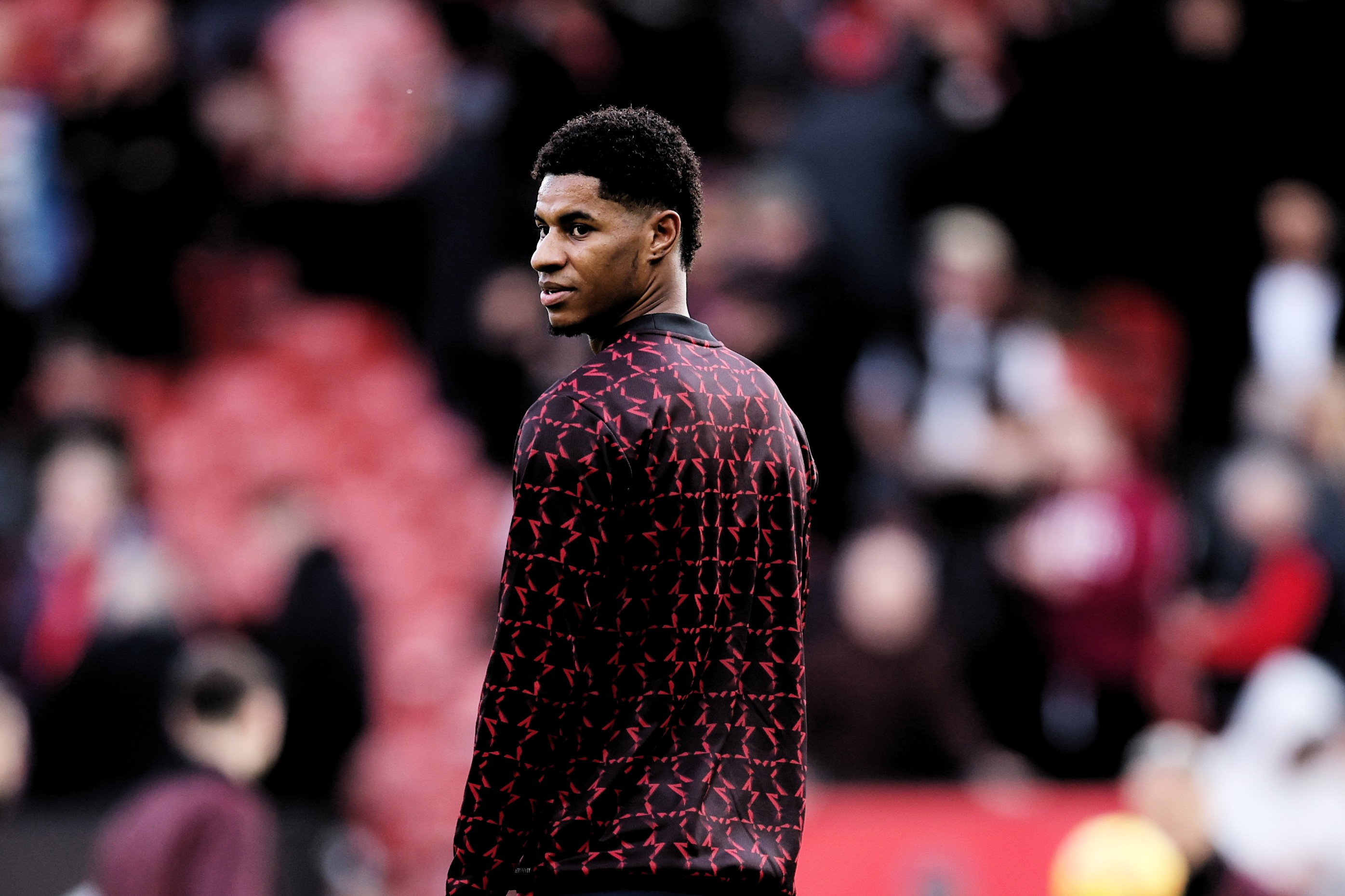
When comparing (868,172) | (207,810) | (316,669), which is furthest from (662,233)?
(868,172)

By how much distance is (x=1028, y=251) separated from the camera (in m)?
8.01

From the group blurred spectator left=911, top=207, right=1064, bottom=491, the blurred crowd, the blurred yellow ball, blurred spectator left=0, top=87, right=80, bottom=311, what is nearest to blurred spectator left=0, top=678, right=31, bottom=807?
the blurred crowd

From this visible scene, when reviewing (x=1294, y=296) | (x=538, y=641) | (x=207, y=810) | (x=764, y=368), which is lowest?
(x=538, y=641)

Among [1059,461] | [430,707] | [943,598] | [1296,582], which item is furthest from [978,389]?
[430,707]

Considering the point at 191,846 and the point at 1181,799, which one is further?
the point at 1181,799

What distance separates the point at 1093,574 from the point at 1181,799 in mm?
1039

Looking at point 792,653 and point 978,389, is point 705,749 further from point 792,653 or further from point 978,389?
point 978,389

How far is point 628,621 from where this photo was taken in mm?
2098

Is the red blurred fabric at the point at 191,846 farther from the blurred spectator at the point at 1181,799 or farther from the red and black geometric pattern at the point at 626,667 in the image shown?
the blurred spectator at the point at 1181,799

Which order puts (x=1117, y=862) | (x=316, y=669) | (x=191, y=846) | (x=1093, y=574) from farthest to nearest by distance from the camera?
(x=1093, y=574), (x=316, y=669), (x=1117, y=862), (x=191, y=846)

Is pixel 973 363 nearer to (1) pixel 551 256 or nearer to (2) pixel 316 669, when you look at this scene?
(2) pixel 316 669

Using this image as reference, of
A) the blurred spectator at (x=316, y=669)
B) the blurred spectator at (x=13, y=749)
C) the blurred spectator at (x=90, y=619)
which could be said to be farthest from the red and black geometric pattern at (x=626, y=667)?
the blurred spectator at (x=13, y=749)

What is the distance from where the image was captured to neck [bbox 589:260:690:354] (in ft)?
7.38

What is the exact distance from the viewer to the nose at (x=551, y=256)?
2189 mm
